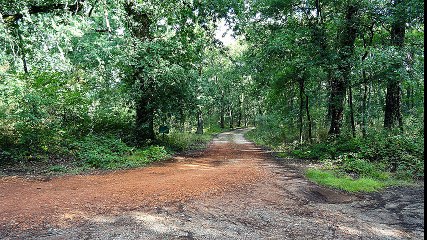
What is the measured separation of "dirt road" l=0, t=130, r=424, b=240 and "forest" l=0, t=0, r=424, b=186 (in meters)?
2.12

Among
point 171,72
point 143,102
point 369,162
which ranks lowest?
point 369,162

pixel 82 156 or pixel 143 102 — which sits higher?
pixel 143 102

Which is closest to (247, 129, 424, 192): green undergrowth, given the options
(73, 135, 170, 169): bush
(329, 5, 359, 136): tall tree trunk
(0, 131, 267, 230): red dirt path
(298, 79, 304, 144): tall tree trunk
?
(329, 5, 359, 136): tall tree trunk

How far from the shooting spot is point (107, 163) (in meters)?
12.2

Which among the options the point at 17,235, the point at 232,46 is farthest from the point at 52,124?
the point at 232,46

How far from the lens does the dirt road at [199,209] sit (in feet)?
17.3

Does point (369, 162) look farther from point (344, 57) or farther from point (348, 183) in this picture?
point (344, 57)

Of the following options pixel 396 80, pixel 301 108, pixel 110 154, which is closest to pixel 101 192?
pixel 110 154

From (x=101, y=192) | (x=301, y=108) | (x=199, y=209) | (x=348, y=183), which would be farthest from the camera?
(x=301, y=108)

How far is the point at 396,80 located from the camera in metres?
12.5

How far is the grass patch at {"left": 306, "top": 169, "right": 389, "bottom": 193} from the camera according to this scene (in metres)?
8.59

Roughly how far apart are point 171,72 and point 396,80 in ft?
30.4

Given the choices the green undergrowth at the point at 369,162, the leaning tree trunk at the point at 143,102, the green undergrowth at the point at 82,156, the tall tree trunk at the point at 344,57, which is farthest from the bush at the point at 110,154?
the tall tree trunk at the point at 344,57

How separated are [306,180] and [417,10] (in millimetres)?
7348
